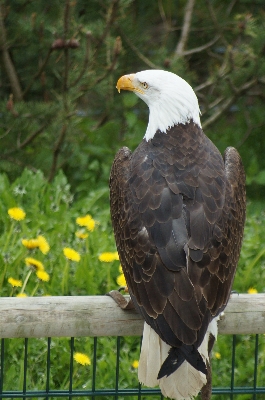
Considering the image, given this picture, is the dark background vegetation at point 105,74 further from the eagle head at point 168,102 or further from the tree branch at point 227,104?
the eagle head at point 168,102

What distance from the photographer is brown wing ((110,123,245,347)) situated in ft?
10.5

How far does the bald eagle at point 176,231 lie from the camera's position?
3152 millimetres

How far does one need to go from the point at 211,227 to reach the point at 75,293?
1520 millimetres

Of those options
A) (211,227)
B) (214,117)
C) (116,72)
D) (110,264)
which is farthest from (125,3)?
(211,227)

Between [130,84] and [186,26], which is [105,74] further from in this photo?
[130,84]

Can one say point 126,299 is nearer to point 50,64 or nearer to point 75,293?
point 75,293

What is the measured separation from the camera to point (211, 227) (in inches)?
135

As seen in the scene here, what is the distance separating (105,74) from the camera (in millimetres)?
6289

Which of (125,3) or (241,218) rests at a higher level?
(125,3)

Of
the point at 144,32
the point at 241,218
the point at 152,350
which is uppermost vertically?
the point at 144,32

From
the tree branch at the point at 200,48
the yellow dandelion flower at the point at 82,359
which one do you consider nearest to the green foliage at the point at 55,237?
the yellow dandelion flower at the point at 82,359

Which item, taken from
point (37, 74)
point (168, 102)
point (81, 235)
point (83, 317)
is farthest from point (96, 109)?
point (83, 317)

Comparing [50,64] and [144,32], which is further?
[144,32]

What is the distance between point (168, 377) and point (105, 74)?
3.56 m
